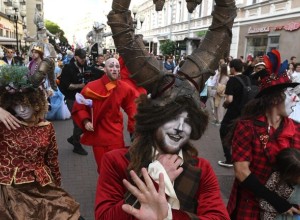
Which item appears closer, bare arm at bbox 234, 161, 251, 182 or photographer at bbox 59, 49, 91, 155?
bare arm at bbox 234, 161, 251, 182

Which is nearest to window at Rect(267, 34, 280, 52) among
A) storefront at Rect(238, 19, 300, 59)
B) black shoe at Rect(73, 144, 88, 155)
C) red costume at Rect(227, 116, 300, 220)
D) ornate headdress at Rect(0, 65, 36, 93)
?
storefront at Rect(238, 19, 300, 59)

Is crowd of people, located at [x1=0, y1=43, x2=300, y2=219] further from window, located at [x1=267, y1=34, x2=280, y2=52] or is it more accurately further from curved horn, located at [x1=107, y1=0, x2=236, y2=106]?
window, located at [x1=267, y1=34, x2=280, y2=52]

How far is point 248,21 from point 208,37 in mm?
18801

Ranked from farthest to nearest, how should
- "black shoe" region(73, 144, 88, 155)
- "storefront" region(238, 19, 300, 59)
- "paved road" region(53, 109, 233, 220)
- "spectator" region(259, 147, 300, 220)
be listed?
"storefront" region(238, 19, 300, 59) → "black shoe" region(73, 144, 88, 155) → "paved road" region(53, 109, 233, 220) → "spectator" region(259, 147, 300, 220)

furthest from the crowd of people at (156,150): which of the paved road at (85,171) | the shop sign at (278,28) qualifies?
the shop sign at (278,28)

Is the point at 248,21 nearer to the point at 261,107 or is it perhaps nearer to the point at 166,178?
the point at 261,107

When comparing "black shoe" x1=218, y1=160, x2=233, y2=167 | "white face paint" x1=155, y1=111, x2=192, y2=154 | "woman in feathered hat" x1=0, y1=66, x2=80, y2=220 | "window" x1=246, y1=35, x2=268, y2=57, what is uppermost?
"window" x1=246, y1=35, x2=268, y2=57

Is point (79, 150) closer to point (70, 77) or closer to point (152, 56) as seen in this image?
point (70, 77)

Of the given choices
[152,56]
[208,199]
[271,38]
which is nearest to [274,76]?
[152,56]

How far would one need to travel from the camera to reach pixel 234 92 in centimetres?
527

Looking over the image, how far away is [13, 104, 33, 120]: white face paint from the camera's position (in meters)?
2.71

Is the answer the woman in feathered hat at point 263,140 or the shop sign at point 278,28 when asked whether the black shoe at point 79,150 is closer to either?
the woman in feathered hat at point 263,140

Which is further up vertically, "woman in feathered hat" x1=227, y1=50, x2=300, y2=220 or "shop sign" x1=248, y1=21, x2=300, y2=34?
"shop sign" x1=248, y1=21, x2=300, y2=34

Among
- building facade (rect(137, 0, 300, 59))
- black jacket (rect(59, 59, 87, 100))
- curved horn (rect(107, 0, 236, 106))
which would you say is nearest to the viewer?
curved horn (rect(107, 0, 236, 106))
